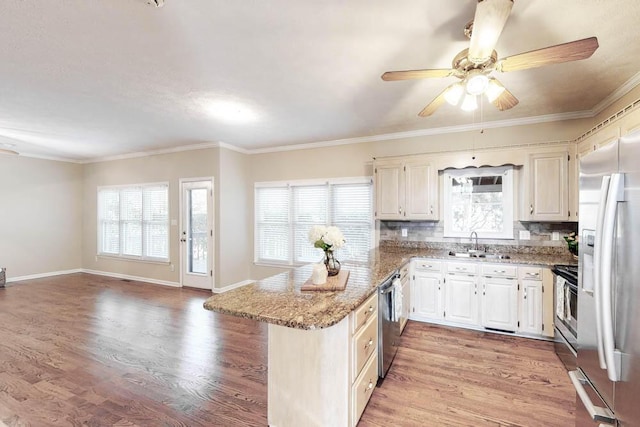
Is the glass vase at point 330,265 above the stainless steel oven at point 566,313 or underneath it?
above

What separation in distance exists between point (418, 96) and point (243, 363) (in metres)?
3.28

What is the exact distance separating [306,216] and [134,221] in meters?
3.96

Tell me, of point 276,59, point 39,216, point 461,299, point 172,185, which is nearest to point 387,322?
point 461,299

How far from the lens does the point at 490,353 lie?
2975mm

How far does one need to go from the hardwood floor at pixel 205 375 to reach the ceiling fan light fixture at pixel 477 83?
2294 millimetres

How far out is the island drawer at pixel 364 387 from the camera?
184cm

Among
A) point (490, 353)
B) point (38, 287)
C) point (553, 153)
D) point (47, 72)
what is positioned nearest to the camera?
point (47, 72)

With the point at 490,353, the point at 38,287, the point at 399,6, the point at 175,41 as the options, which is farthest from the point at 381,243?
the point at 38,287

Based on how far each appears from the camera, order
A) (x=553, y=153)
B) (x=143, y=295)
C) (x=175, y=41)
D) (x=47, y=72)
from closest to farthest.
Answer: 1. (x=175, y=41)
2. (x=47, y=72)
3. (x=553, y=153)
4. (x=143, y=295)

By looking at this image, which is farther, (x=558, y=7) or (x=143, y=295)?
(x=143, y=295)

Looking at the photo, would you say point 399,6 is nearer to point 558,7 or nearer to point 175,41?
point 558,7

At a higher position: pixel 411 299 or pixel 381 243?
pixel 381 243

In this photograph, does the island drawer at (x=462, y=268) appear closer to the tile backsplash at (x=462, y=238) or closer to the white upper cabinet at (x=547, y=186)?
the tile backsplash at (x=462, y=238)

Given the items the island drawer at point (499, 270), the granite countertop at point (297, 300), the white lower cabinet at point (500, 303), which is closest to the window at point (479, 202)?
the island drawer at point (499, 270)
